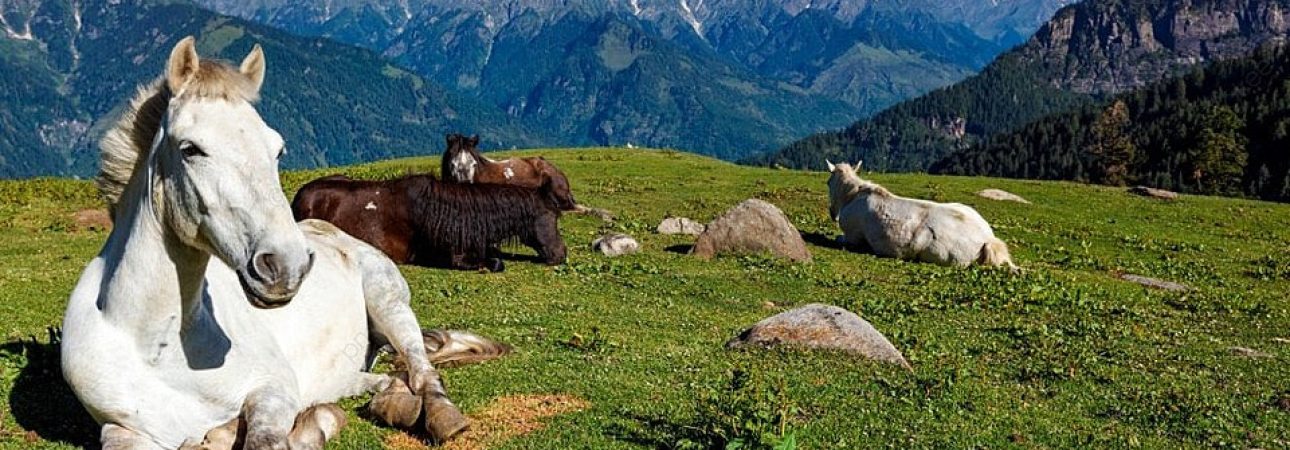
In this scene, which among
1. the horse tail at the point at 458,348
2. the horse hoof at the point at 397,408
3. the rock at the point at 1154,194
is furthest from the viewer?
the rock at the point at 1154,194

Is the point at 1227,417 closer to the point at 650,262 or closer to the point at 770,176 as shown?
the point at 650,262

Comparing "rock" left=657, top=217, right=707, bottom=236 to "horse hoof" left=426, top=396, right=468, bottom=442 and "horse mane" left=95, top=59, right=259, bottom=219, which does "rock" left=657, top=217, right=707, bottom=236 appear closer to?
"horse hoof" left=426, top=396, right=468, bottom=442

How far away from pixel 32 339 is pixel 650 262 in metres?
11.9

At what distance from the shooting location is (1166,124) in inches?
6476

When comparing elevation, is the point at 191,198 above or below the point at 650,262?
above

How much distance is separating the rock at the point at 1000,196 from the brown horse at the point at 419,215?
25.9m

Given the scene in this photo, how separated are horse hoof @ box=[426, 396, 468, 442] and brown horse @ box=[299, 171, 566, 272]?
33.9 feet

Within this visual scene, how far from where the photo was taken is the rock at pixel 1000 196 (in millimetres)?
37875

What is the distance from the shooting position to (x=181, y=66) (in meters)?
5.06

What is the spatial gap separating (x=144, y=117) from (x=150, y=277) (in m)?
0.94

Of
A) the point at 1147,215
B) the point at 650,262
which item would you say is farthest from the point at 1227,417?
the point at 1147,215

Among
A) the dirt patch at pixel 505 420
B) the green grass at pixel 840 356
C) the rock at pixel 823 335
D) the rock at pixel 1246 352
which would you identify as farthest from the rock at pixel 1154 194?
the dirt patch at pixel 505 420

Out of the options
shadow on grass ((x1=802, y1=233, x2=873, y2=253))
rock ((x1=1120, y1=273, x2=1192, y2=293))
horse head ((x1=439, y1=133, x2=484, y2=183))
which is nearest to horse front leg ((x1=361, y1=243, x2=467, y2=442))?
shadow on grass ((x1=802, y1=233, x2=873, y2=253))

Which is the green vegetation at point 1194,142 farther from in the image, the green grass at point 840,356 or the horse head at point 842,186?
the green grass at point 840,356
